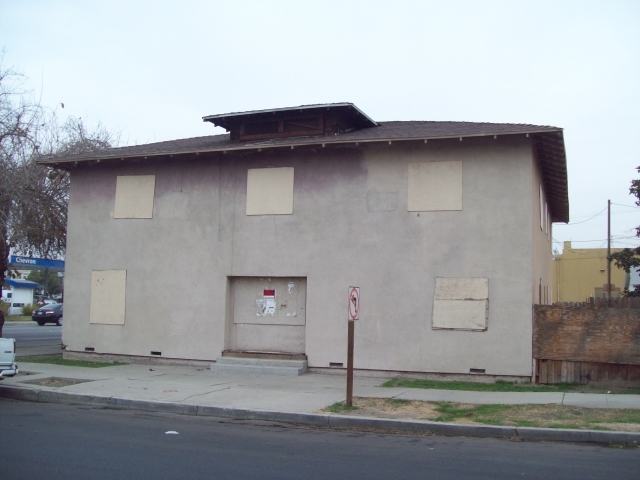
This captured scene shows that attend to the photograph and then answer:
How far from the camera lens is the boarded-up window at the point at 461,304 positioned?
50.0 ft

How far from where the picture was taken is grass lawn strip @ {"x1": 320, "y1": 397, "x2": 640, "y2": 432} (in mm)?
10234

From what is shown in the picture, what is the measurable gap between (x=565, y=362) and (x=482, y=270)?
104 inches

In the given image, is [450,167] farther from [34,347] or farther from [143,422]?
[34,347]

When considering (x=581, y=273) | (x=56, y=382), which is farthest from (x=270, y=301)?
(x=581, y=273)

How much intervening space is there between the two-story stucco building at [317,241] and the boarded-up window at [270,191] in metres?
0.04

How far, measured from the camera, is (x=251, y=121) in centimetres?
1875

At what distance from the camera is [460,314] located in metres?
15.4

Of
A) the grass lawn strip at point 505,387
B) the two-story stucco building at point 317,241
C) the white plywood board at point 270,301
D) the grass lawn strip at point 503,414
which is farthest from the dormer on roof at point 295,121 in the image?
the grass lawn strip at point 503,414

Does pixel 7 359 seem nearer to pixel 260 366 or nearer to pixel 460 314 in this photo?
pixel 260 366

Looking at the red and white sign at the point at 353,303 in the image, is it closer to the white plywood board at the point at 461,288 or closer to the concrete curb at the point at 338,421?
the concrete curb at the point at 338,421

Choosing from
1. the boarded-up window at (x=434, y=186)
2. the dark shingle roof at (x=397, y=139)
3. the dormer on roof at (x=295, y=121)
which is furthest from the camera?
the dormer on roof at (x=295, y=121)

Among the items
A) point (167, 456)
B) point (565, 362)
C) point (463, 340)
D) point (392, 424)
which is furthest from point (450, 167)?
point (167, 456)

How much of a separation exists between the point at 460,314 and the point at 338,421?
5505 mm

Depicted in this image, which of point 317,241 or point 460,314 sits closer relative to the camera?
point 460,314
